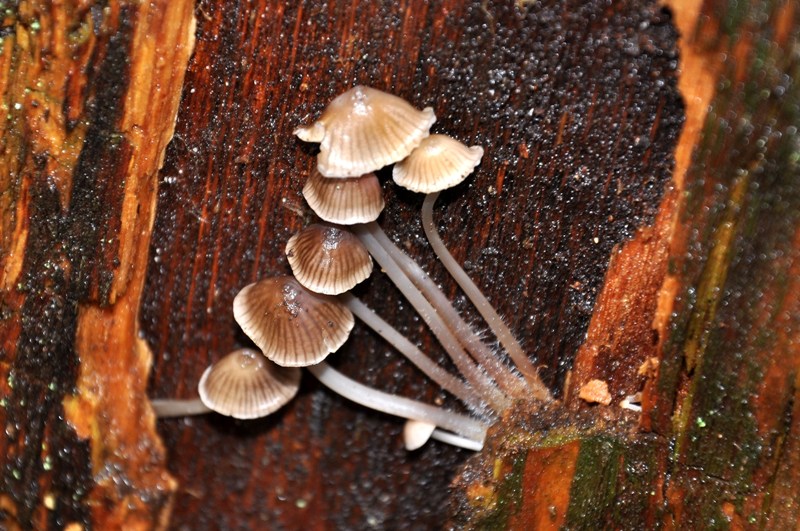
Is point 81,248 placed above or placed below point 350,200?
below

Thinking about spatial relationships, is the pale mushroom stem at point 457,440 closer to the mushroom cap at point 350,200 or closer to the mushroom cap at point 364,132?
the mushroom cap at point 350,200

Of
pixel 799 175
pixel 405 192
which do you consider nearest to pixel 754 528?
pixel 799 175

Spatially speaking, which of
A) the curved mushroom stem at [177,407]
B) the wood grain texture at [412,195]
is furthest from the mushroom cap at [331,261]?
the curved mushroom stem at [177,407]

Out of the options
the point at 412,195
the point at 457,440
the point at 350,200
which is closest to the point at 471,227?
the point at 412,195

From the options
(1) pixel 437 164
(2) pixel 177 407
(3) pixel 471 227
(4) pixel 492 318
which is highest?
(1) pixel 437 164

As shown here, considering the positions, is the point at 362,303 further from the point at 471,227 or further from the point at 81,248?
the point at 81,248

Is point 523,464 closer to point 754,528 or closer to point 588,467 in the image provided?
point 588,467
